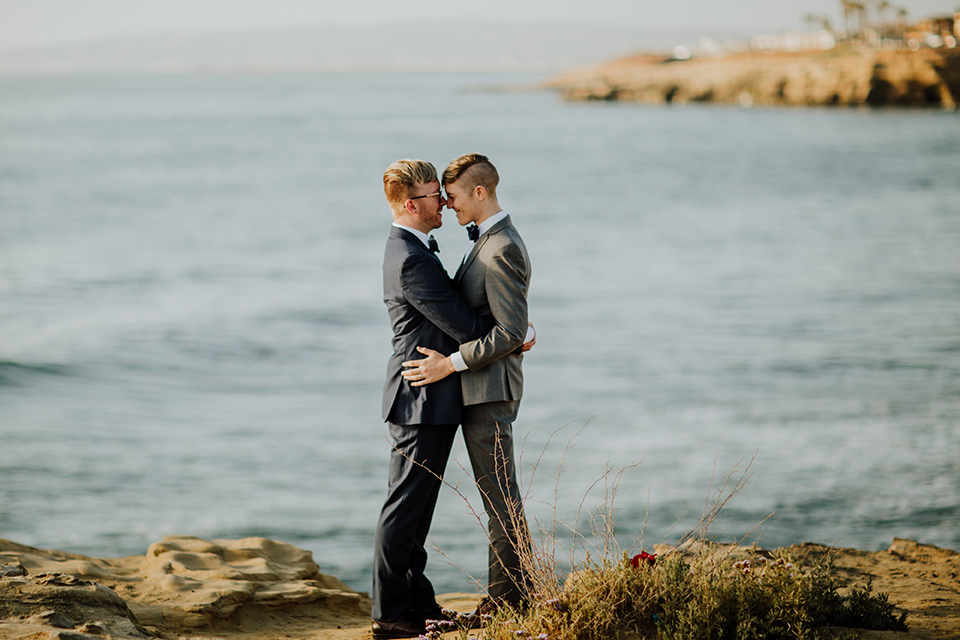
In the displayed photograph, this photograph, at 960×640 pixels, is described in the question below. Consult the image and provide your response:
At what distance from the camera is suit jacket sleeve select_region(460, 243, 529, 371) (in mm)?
4297

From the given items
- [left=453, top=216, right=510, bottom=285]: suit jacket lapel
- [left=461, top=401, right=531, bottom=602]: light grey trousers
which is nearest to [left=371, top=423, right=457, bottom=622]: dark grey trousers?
[left=461, top=401, right=531, bottom=602]: light grey trousers

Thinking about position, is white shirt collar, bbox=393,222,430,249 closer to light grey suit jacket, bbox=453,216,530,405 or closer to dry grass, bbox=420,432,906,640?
light grey suit jacket, bbox=453,216,530,405

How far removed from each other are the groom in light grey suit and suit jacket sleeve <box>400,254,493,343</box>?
0.27 ft

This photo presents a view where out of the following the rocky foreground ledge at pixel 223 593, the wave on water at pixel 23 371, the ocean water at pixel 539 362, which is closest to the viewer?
the rocky foreground ledge at pixel 223 593

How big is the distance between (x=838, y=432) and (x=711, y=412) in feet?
5.97

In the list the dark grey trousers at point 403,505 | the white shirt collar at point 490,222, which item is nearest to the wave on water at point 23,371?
the dark grey trousers at point 403,505

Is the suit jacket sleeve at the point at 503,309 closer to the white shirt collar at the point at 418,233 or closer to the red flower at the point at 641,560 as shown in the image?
the white shirt collar at the point at 418,233

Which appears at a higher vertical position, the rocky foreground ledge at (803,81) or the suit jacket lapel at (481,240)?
the rocky foreground ledge at (803,81)

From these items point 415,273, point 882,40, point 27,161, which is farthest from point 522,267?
point 882,40

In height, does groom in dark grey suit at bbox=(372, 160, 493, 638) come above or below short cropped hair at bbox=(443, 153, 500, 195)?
below

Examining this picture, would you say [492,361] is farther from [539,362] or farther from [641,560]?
[539,362]

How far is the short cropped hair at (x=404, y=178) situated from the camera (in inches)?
175

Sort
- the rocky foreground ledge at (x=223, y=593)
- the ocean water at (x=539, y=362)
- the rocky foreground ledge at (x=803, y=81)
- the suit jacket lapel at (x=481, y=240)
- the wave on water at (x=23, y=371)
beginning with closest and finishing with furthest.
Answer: the rocky foreground ledge at (x=223, y=593) → the suit jacket lapel at (x=481, y=240) → the ocean water at (x=539, y=362) → the wave on water at (x=23, y=371) → the rocky foreground ledge at (x=803, y=81)

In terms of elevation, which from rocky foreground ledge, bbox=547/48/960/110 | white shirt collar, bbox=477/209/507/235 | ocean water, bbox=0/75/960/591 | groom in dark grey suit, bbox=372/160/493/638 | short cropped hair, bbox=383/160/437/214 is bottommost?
ocean water, bbox=0/75/960/591
